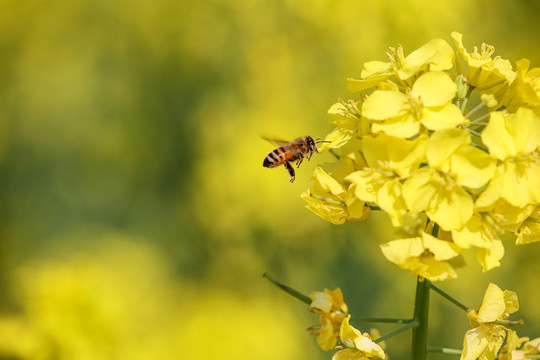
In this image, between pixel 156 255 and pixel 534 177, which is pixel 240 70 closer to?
pixel 156 255

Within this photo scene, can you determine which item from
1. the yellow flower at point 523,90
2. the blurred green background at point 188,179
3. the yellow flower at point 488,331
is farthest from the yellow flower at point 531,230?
the blurred green background at point 188,179

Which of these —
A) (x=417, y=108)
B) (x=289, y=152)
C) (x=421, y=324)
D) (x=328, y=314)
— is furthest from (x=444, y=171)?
(x=289, y=152)

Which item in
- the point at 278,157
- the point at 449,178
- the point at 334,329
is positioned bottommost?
the point at 334,329

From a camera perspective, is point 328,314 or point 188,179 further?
point 188,179

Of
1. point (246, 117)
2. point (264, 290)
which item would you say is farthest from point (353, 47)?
point (264, 290)

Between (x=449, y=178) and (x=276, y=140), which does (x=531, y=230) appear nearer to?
(x=449, y=178)

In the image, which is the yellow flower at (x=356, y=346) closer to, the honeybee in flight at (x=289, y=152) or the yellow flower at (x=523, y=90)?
the yellow flower at (x=523, y=90)
